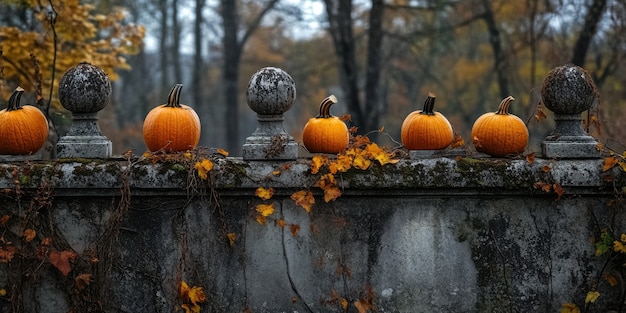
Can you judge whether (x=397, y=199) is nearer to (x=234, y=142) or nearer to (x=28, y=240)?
(x=28, y=240)

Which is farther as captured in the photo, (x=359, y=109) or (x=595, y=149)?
(x=359, y=109)

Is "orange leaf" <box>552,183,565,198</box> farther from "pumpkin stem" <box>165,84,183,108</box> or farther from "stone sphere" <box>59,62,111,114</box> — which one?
"stone sphere" <box>59,62,111,114</box>

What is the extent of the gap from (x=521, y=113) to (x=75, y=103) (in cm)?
1576

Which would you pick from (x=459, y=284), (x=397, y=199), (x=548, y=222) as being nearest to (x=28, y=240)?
(x=397, y=199)

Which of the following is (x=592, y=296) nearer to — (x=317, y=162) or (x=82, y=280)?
(x=317, y=162)

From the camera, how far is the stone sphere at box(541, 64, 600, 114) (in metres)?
4.43

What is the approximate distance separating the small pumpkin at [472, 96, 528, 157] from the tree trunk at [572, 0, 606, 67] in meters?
8.14

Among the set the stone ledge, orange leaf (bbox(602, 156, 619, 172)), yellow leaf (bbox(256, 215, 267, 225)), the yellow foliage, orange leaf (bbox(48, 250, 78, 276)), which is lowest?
orange leaf (bbox(48, 250, 78, 276))

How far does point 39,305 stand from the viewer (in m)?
4.33

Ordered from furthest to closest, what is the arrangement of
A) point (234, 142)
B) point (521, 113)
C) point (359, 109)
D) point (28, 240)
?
point (234, 142) < point (521, 113) < point (359, 109) < point (28, 240)

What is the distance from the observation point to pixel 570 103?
175 inches

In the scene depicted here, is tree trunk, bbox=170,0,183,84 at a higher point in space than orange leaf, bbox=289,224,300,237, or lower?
higher

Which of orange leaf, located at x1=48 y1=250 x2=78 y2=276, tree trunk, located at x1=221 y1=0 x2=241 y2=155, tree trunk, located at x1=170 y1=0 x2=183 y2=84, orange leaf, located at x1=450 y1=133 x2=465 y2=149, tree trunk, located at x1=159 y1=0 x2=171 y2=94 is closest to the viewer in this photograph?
orange leaf, located at x1=48 y1=250 x2=78 y2=276

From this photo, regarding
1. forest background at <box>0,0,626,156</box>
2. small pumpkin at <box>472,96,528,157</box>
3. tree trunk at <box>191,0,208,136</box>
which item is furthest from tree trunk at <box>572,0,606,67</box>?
tree trunk at <box>191,0,208,136</box>
